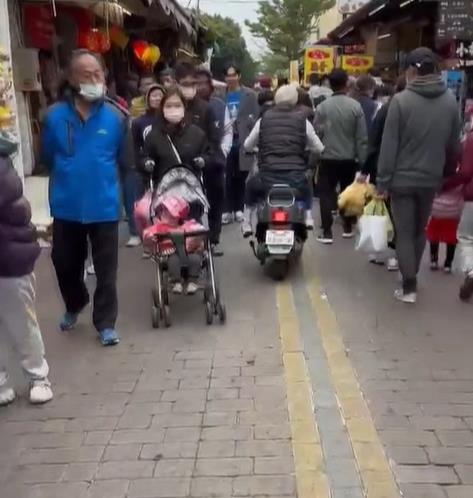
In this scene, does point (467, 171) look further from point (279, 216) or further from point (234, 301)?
point (234, 301)

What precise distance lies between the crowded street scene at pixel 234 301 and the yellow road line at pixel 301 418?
16 millimetres

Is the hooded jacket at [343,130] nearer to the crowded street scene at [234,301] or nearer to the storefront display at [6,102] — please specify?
the crowded street scene at [234,301]

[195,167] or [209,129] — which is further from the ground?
[209,129]

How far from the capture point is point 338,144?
9.65m

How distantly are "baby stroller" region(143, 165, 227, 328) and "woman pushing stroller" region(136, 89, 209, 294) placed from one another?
20 cm

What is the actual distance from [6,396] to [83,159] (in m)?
1.71

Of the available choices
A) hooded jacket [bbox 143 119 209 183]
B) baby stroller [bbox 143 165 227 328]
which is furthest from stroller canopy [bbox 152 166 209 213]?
hooded jacket [bbox 143 119 209 183]

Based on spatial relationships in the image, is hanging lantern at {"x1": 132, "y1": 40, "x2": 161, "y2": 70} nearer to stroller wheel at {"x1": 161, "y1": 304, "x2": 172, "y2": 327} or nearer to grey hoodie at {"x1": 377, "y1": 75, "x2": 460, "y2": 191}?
grey hoodie at {"x1": 377, "y1": 75, "x2": 460, "y2": 191}

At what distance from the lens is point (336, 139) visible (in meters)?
9.66

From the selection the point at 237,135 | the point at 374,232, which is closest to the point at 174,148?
Result: the point at 374,232

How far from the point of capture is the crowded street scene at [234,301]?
417 centimetres

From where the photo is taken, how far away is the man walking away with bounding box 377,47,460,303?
673cm

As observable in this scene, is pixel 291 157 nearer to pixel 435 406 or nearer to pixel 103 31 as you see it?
pixel 435 406

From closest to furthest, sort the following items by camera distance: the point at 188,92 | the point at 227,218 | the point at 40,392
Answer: the point at 40,392, the point at 188,92, the point at 227,218
